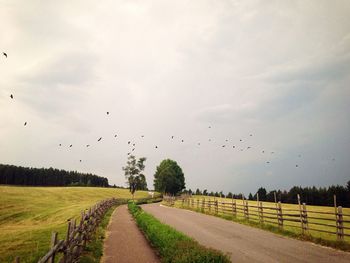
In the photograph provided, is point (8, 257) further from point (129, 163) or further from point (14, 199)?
point (129, 163)

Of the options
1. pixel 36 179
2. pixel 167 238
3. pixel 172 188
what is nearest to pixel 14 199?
pixel 172 188

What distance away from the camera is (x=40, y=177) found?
142m

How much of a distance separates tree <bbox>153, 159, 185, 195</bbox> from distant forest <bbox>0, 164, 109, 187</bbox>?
70.5 meters

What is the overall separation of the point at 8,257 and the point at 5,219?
31662mm

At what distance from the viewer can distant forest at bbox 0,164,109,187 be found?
12875 cm

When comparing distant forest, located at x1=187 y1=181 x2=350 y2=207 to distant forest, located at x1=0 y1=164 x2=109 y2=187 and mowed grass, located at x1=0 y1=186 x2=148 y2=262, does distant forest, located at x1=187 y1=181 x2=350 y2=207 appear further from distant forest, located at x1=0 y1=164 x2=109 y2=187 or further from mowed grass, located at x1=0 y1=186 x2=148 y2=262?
distant forest, located at x1=0 y1=164 x2=109 y2=187

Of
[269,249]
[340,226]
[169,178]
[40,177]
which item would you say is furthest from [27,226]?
[40,177]

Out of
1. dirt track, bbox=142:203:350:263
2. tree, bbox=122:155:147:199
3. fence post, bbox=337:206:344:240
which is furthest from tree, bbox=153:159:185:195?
fence post, bbox=337:206:344:240

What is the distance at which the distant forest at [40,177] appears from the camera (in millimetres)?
128750

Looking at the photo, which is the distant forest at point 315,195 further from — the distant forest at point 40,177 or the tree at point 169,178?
the distant forest at point 40,177

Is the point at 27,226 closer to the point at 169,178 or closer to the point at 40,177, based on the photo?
the point at 169,178

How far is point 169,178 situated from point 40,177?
80101 mm

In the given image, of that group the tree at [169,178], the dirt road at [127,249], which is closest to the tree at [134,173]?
the tree at [169,178]

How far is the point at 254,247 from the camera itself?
15375 mm
